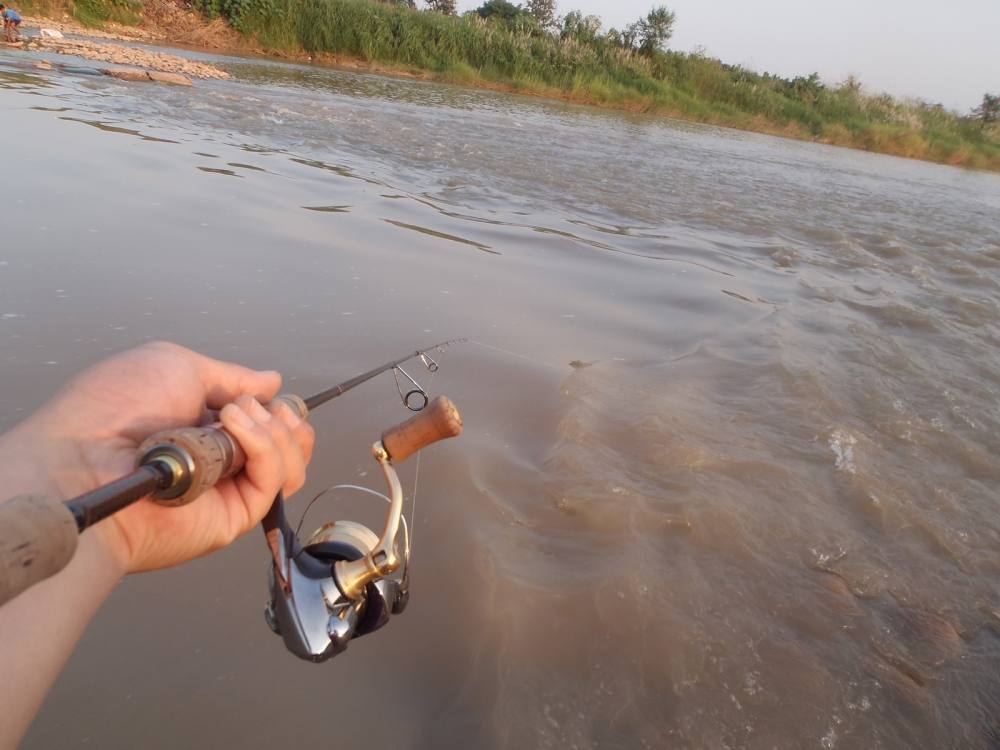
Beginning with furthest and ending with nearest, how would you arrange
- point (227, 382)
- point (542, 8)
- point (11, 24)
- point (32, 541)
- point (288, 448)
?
point (542, 8) < point (11, 24) < point (227, 382) < point (288, 448) < point (32, 541)

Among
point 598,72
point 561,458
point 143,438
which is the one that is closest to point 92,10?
point 598,72

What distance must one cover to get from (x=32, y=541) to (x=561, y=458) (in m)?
1.83

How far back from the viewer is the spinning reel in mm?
1190

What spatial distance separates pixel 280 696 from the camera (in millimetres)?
1430

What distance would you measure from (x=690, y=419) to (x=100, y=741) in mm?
2193

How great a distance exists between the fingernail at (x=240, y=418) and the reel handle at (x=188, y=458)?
0.27 feet

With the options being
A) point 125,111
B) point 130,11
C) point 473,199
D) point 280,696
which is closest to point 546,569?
point 280,696

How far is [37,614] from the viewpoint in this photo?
100 cm

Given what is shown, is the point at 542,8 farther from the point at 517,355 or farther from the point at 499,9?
the point at 517,355

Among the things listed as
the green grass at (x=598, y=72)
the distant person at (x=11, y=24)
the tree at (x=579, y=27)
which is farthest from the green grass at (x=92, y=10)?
the tree at (x=579, y=27)

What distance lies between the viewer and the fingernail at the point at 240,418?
1.23 metres

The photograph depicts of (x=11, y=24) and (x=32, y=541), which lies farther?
(x=11, y=24)

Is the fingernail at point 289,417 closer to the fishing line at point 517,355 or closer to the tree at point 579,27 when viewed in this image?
the fishing line at point 517,355

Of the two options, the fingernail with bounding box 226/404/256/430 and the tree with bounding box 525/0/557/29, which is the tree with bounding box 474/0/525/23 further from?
the fingernail with bounding box 226/404/256/430
